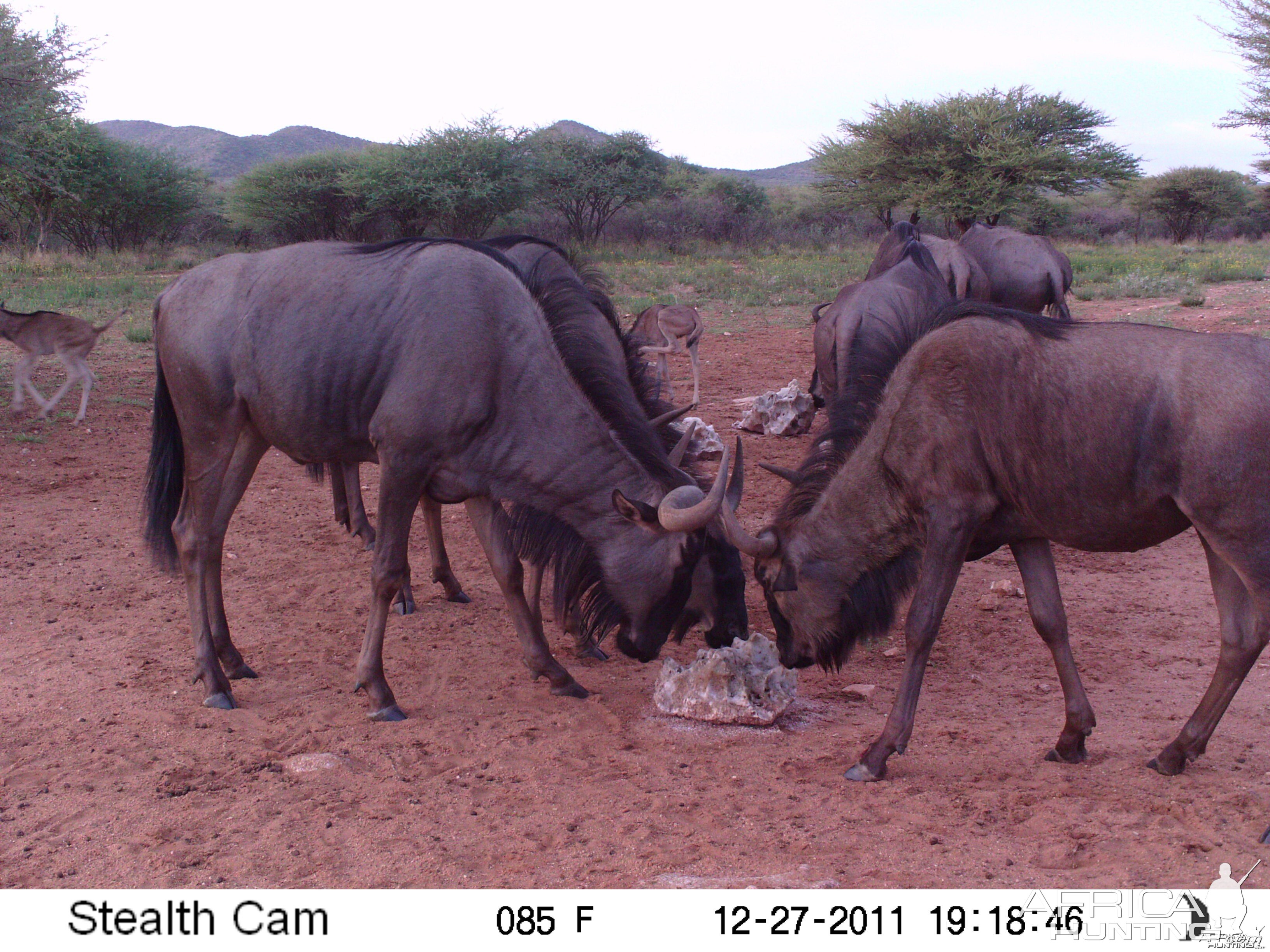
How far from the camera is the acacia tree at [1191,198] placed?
136 ft

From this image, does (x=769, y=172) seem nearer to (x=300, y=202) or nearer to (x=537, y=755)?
(x=300, y=202)

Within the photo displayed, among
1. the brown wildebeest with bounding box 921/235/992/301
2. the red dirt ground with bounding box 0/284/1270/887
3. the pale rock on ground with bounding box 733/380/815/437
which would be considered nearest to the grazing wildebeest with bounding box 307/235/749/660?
the red dirt ground with bounding box 0/284/1270/887

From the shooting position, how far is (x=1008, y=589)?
5789mm

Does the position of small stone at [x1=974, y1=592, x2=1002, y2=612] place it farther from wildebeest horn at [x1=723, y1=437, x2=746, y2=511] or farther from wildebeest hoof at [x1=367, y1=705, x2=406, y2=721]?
wildebeest hoof at [x1=367, y1=705, x2=406, y2=721]

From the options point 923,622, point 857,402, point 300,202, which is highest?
point 300,202

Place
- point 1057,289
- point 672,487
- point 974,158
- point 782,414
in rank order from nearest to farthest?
point 672,487, point 782,414, point 1057,289, point 974,158

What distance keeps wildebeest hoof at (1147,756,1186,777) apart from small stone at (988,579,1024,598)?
2.25 meters

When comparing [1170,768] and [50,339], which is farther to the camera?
[50,339]

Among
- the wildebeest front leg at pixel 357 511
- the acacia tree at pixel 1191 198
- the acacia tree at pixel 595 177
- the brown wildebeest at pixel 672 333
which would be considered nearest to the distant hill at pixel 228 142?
the acacia tree at pixel 595 177

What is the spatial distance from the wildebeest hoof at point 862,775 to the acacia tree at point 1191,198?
4528 centimetres

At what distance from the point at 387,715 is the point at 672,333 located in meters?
8.60

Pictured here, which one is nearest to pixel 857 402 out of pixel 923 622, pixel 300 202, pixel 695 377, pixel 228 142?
pixel 923 622

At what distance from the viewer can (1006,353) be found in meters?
3.58

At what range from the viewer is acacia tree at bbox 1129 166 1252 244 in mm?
41531
